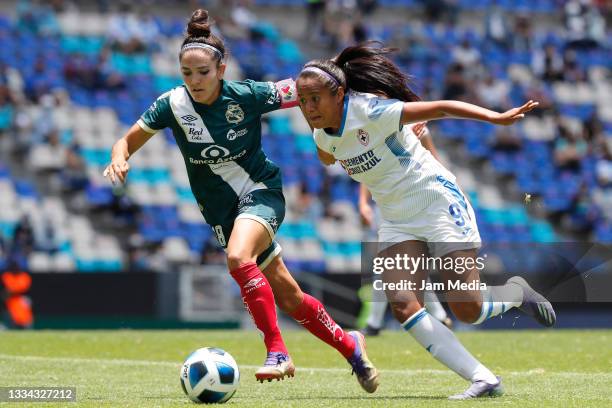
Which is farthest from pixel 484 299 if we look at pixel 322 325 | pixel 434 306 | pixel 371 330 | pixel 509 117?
pixel 371 330

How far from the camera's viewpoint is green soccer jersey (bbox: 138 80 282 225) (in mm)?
7828

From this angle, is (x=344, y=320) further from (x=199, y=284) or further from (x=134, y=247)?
(x=134, y=247)

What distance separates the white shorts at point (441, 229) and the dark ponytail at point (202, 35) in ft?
5.52

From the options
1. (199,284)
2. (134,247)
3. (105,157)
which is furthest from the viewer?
(105,157)

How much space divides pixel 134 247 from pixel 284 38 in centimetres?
797

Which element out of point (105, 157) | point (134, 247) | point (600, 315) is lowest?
point (600, 315)

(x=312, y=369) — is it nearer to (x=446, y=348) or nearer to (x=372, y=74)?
(x=446, y=348)

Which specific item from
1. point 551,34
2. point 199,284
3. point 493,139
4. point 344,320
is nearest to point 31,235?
point 199,284

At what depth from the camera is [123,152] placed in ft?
25.0

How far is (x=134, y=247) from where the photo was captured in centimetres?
1959

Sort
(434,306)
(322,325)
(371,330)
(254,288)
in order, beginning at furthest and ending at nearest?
(371,330) < (434,306) < (322,325) < (254,288)

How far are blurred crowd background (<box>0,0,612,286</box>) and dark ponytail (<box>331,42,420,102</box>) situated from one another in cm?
1113

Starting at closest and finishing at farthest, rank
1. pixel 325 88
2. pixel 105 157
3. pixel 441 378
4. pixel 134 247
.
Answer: pixel 325 88, pixel 441 378, pixel 134 247, pixel 105 157

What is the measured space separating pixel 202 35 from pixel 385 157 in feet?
5.13
